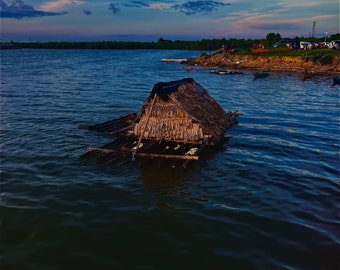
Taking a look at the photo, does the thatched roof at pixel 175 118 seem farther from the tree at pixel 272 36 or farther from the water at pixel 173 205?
the tree at pixel 272 36

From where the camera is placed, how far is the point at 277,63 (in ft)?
255

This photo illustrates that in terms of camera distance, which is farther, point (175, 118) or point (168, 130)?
point (168, 130)

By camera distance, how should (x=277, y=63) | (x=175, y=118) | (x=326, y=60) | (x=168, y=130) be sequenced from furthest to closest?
(x=277, y=63) < (x=326, y=60) < (x=168, y=130) < (x=175, y=118)

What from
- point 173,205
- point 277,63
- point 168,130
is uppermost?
point 277,63

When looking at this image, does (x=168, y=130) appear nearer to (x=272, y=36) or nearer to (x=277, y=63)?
(x=277, y=63)

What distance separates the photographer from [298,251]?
33.4ft

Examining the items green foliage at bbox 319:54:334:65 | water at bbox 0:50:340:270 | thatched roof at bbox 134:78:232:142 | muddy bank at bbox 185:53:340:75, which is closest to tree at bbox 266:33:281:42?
muddy bank at bbox 185:53:340:75

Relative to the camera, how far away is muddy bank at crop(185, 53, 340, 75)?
6797 cm

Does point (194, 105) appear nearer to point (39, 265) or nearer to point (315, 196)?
point (315, 196)

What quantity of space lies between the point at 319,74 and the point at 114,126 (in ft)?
181

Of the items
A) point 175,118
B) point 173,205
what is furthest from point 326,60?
point 173,205

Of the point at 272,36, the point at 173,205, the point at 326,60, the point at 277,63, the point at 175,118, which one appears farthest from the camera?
the point at 272,36

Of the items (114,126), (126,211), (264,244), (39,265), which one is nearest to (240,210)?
(264,244)

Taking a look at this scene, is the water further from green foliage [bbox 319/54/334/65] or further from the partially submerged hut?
green foliage [bbox 319/54/334/65]
